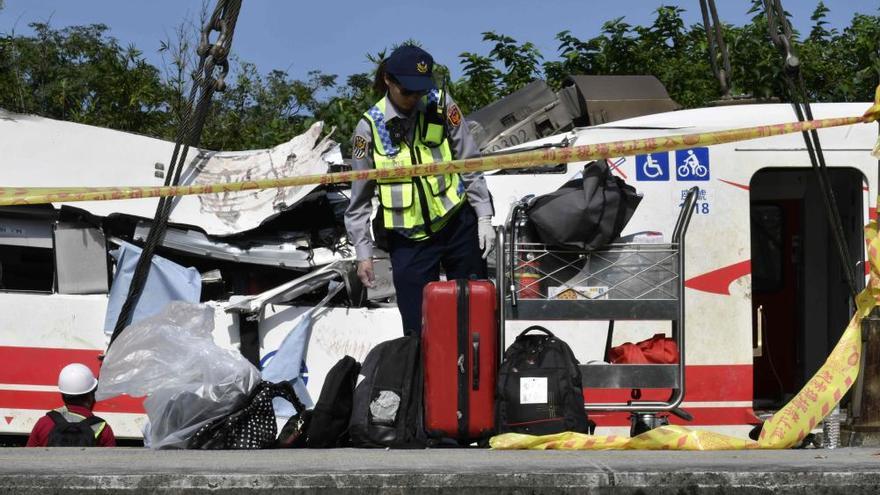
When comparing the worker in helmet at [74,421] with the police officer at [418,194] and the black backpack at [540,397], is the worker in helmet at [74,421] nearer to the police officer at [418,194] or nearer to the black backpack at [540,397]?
the police officer at [418,194]

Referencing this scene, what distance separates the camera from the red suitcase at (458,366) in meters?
5.45

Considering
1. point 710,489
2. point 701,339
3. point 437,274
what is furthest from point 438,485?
point 701,339

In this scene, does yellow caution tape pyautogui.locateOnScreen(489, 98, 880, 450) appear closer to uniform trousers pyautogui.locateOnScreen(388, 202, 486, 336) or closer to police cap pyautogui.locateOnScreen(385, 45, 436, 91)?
uniform trousers pyautogui.locateOnScreen(388, 202, 486, 336)

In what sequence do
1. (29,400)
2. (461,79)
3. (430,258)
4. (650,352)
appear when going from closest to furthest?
(650,352)
(430,258)
(29,400)
(461,79)

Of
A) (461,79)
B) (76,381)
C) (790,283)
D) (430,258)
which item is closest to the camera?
(430,258)

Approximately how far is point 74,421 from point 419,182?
2.27m

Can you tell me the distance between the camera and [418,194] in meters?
6.07

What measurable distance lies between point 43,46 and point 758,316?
11.9 meters

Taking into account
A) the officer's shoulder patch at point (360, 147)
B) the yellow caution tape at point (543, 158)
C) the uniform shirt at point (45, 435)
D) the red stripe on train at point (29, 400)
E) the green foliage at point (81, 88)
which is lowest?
the uniform shirt at point (45, 435)

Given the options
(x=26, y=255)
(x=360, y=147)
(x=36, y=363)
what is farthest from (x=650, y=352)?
(x=26, y=255)

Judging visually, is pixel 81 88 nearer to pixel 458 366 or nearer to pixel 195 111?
pixel 195 111

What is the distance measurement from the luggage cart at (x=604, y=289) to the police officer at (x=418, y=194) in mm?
398

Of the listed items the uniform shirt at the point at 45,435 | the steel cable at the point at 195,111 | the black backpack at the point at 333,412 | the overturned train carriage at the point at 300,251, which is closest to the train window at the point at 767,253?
the overturned train carriage at the point at 300,251

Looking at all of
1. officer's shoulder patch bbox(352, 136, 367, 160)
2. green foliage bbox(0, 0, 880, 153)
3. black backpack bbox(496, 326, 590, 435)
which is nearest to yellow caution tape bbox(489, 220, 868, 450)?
black backpack bbox(496, 326, 590, 435)
